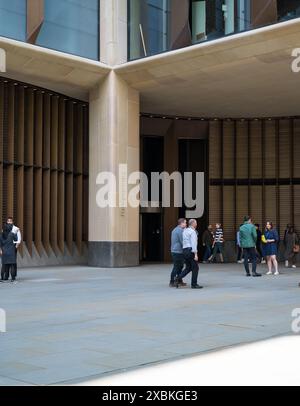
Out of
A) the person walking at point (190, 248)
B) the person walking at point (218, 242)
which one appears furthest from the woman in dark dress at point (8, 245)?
the person walking at point (218, 242)

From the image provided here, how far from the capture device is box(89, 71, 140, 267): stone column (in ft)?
74.4

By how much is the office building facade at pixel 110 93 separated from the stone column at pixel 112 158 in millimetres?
39

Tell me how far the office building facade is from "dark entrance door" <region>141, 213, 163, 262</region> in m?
0.10

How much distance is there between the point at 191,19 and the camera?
21.6 m

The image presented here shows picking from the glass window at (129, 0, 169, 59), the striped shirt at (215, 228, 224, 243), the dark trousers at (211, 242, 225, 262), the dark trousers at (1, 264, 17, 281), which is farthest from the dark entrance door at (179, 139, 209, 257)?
the dark trousers at (1, 264, 17, 281)

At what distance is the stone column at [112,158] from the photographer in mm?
22688

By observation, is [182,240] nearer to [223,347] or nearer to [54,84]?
[223,347]

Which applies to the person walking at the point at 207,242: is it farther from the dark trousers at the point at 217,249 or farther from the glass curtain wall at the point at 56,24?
the glass curtain wall at the point at 56,24

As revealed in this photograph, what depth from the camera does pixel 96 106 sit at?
23328 mm

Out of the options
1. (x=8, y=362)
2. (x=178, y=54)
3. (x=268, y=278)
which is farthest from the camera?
(x=178, y=54)

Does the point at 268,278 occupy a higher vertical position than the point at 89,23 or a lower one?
lower

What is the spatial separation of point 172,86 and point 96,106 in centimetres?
295

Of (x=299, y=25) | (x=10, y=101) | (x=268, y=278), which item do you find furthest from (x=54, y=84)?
(x=268, y=278)

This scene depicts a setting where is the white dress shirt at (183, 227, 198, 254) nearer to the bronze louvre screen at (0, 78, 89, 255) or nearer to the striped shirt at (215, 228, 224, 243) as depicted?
the bronze louvre screen at (0, 78, 89, 255)
